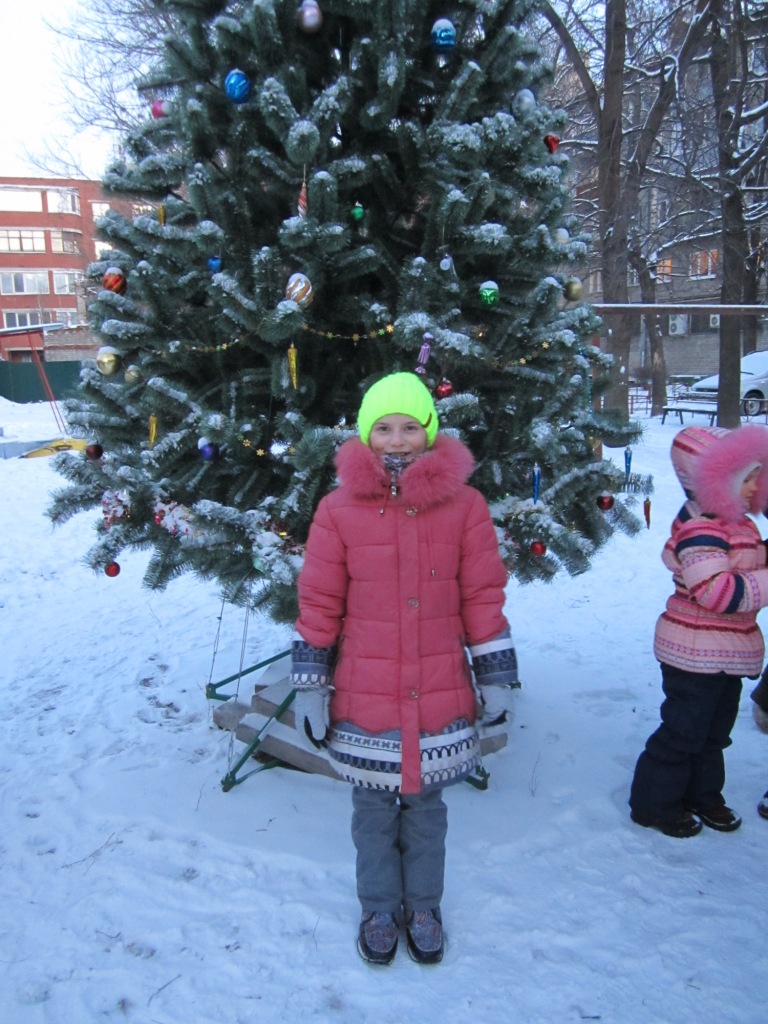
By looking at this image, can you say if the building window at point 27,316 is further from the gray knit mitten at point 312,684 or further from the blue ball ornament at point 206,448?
the gray knit mitten at point 312,684

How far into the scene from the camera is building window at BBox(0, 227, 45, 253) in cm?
5188

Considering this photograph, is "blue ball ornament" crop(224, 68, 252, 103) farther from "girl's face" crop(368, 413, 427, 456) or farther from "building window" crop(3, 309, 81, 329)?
"building window" crop(3, 309, 81, 329)

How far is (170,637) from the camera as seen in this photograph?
557 centimetres

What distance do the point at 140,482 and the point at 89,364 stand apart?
847mm

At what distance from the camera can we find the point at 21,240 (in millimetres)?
52219

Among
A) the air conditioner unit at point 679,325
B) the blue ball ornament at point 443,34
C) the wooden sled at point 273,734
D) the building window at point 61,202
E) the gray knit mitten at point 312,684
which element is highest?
the building window at point 61,202

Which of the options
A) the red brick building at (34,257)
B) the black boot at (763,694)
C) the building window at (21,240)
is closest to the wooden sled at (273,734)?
the black boot at (763,694)

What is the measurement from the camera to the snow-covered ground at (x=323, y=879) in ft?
7.66

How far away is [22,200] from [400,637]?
59471mm

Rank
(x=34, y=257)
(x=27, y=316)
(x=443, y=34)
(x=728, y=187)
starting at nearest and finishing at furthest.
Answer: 1. (x=443, y=34)
2. (x=728, y=187)
3. (x=34, y=257)
4. (x=27, y=316)

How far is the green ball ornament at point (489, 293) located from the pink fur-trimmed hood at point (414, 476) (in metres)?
0.90

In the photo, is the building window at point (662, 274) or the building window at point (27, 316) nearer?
the building window at point (662, 274)

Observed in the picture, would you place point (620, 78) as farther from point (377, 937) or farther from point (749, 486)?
point (377, 937)

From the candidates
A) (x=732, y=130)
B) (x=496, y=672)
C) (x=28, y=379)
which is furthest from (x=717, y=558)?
(x=28, y=379)
